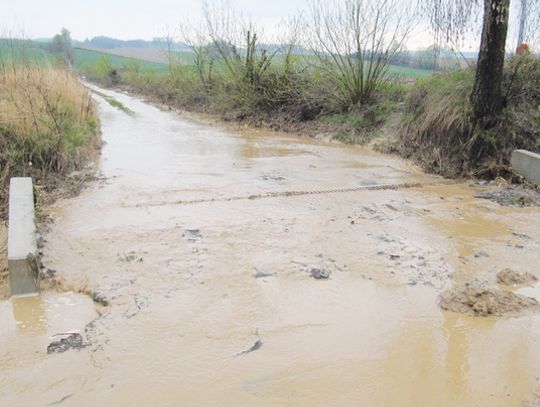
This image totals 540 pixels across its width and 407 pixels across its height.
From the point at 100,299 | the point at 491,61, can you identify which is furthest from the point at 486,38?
the point at 100,299

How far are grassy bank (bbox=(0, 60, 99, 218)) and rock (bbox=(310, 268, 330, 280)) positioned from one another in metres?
3.78

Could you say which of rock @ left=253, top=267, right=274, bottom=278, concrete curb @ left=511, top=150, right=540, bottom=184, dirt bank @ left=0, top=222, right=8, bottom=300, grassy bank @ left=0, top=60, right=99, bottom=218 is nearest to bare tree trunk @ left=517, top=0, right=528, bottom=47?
concrete curb @ left=511, top=150, right=540, bottom=184

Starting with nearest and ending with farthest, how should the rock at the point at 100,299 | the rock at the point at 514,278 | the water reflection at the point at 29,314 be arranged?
the water reflection at the point at 29,314
the rock at the point at 100,299
the rock at the point at 514,278

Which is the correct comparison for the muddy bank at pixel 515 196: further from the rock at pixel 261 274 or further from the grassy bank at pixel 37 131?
the grassy bank at pixel 37 131

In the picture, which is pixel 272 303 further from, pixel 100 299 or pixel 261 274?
pixel 100 299

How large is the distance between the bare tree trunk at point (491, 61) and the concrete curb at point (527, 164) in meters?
0.91

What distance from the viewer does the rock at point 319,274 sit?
14.8ft

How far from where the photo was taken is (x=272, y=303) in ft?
13.3

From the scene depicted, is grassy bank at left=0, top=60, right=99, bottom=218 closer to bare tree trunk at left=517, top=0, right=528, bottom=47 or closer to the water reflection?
the water reflection

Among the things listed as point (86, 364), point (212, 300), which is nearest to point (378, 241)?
point (212, 300)

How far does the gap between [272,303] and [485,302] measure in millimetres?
1709

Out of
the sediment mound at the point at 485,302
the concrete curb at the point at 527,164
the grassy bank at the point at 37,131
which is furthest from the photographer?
the concrete curb at the point at 527,164

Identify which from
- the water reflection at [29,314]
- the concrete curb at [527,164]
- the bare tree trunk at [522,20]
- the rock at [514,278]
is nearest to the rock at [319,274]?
the rock at [514,278]

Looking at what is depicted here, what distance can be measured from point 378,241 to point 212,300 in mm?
2111
